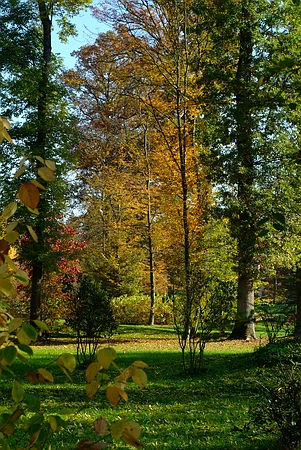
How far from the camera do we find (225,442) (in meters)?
4.91

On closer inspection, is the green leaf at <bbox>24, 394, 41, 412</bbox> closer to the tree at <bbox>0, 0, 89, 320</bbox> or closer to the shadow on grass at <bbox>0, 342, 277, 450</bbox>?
the shadow on grass at <bbox>0, 342, 277, 450</bbox>

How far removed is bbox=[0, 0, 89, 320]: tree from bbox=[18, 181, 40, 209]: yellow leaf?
14154 millimetres

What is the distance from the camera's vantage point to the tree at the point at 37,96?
15.2 meters

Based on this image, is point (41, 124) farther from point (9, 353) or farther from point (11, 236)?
point (9, 353)

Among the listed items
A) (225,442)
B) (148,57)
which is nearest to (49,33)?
(148,57)

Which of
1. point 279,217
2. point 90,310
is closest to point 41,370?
point 279,217

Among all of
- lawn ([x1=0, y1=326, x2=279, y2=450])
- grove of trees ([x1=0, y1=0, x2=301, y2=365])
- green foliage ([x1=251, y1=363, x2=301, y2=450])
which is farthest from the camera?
grove of trees ([x1=0, y1=0, x2=301, y2=365])

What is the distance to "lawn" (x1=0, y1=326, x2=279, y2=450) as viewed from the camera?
16.3ft

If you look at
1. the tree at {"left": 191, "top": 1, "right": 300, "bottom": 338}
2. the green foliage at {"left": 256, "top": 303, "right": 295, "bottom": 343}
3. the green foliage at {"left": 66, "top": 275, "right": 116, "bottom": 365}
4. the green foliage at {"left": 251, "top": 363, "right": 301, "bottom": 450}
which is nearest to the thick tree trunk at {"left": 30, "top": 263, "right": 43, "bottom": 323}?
the green foliage at {"left": 66, "top": 275, "right": 116, "bottom": 365}

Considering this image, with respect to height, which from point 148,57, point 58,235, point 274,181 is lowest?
point 58,235

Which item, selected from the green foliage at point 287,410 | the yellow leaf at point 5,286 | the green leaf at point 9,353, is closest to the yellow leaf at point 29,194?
the yellow leaf at point 5,286

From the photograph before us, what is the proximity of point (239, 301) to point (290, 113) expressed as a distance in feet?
16.5

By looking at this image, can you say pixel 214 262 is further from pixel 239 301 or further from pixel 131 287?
pixel 131 287

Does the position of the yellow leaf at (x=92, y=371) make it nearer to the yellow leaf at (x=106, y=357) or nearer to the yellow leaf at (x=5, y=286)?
the yellow leaf at (x=106, y=357)
